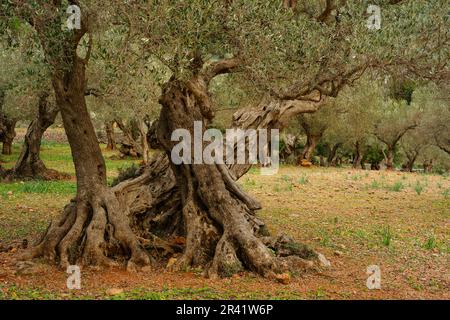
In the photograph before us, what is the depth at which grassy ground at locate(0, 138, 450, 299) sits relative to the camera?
7703 millimetres

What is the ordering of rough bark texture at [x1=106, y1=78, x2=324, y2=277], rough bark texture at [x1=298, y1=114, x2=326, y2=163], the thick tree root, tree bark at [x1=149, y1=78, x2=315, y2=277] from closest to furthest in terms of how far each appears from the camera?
tree bark at [x1=149, y1=78, x2=315, y2=277] < rough bark texture at [x1=106, y1=78, x2=324, y2=277] < the thick tree root < rough bark texture at [x1=298, y1=114, x2=326, y2=163]

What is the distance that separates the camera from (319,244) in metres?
11.1

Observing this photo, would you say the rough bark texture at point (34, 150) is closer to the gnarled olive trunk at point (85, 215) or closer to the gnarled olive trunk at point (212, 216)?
the gnarled olive trunk at point (212, 216)

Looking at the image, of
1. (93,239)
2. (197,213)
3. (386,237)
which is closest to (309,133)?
(386,237)

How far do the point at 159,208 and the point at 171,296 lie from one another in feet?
13.5

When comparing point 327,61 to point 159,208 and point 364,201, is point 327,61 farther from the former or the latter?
point 364,201

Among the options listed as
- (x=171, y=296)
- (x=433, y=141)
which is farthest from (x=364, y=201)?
(x=433, y=141)

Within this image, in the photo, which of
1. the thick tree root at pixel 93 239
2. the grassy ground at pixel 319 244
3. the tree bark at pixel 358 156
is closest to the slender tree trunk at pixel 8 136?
the grassy ground at pixel 319 244

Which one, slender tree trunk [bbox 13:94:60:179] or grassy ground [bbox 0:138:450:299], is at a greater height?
slender tree trunk [bbox 13:94:60:179]

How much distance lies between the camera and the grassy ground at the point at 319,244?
25.3ft

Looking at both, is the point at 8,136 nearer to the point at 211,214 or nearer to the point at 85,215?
the point at 85,215

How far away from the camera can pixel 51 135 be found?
190ft

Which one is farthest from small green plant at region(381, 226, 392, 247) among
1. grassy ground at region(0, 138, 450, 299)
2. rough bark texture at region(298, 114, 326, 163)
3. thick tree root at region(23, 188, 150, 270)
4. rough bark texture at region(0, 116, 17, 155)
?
rough bark texture at region(0, 116, 17, 155)

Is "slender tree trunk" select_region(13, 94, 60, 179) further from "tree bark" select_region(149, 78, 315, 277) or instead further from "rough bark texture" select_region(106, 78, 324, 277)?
"tree bark" select_region(149, 78, 315, 277)
